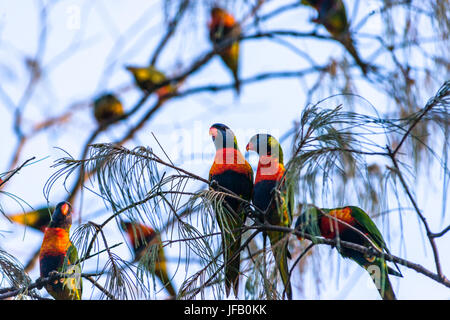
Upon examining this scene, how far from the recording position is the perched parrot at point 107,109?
391cm

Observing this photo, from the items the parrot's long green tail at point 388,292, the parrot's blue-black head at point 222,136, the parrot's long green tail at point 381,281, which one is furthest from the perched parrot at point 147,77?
the parrot's long green tail at point 388,292

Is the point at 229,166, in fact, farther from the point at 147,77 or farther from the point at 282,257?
the point at 147,77

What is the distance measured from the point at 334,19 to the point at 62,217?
1740mm

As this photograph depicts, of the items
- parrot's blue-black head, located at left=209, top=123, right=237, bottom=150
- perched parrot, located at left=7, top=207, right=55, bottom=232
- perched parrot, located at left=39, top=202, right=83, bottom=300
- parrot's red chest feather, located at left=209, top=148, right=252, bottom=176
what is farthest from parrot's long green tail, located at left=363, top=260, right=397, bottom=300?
perched parrot, located at left=7, top=207, right=55, bottom=232

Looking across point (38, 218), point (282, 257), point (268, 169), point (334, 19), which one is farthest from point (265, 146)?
point (38, 218)

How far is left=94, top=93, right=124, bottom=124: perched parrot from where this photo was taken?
391cm

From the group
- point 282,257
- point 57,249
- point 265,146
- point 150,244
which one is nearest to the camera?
point 150,244

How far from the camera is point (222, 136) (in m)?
2.10

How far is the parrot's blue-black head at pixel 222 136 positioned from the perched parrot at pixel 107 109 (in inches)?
76.2

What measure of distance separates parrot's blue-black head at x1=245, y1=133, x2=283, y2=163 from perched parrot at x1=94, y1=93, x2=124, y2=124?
211cm

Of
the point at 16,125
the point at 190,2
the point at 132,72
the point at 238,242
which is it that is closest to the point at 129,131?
the point at 132,72

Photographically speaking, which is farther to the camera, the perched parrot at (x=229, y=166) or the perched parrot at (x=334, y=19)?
the perched parrot at (x=334, y=19)

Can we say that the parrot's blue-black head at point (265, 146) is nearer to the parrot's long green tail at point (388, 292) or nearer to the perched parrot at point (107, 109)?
the parrot's long green tail at point (388, 292)
